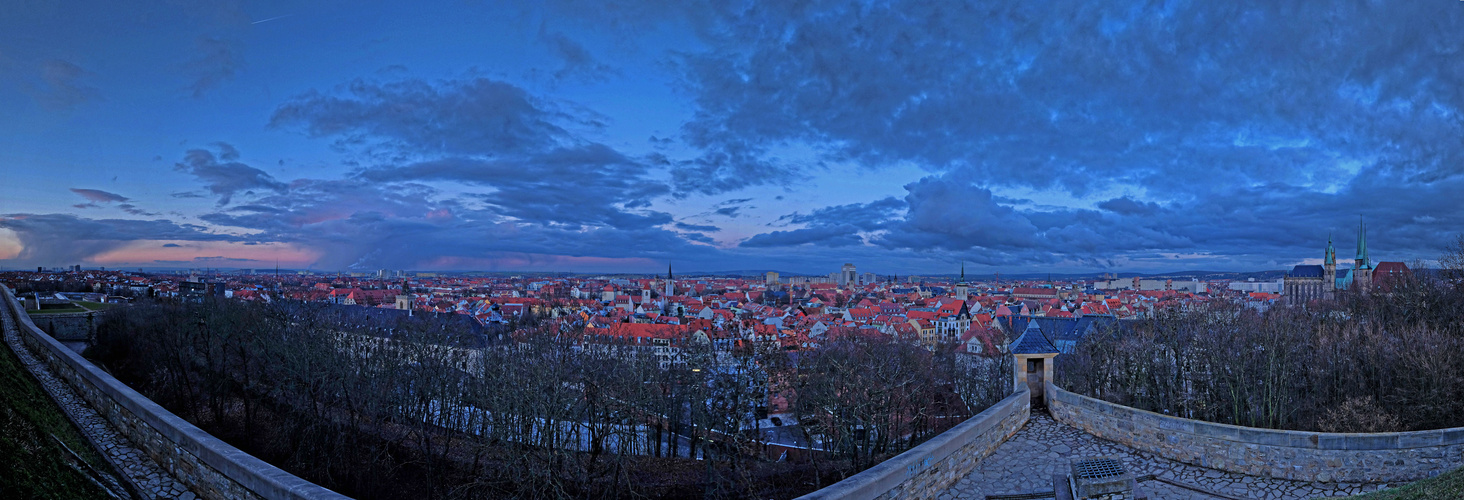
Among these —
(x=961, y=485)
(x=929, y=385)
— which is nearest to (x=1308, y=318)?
(x=929, y=385)

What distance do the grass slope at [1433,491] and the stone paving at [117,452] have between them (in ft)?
42.0

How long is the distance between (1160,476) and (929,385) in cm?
1291

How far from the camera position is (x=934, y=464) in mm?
7656

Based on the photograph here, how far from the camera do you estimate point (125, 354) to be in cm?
2794

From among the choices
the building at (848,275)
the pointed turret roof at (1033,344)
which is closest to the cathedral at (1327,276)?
the pointed turret roof at (1033,344)

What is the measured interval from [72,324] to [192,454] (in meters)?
42.0

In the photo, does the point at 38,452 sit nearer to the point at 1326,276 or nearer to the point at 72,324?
the point at 72,324

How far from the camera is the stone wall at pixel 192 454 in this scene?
593cm

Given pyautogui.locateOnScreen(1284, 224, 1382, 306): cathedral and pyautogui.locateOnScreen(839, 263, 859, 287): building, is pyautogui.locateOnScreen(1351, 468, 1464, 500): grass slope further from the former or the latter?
pyautogui.locateOnScreen(839, 263, 859, 287): building

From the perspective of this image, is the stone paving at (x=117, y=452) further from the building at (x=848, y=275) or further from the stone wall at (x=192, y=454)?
the building at (x=848, y=275)

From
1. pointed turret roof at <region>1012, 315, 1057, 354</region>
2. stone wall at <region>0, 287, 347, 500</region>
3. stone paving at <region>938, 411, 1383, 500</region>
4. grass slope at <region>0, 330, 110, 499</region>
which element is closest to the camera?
stone wall at <region>0, 287, 347, 500</region>

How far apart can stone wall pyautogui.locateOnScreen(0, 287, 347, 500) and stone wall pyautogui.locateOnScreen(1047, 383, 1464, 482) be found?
10612 millimetres

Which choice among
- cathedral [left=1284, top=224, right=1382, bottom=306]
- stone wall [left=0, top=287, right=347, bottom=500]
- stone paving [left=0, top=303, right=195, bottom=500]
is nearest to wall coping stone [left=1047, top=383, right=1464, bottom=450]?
stone wall [left=0, top=287, right=347, bottom=500]

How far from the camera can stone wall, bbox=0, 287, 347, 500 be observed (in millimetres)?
5932
